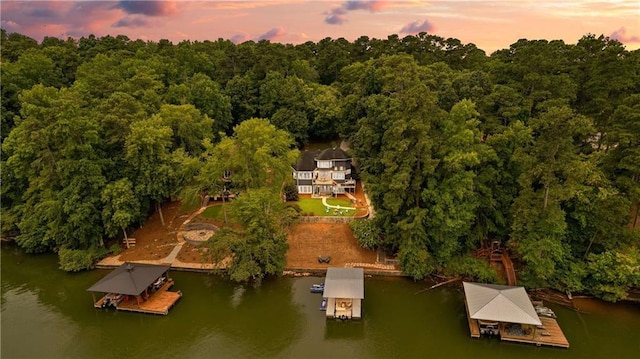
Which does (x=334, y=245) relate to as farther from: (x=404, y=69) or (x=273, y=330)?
(x=404, y=69)

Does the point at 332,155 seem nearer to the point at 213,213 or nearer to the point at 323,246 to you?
the point at 323,246

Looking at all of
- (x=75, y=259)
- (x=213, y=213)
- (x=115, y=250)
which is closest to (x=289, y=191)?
(x=213, y=213)

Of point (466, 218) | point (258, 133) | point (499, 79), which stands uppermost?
point (499, 79)

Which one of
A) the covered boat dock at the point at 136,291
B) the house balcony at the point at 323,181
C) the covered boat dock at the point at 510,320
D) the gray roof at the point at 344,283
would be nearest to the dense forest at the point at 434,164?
the covered boat dock at the point at 510,320

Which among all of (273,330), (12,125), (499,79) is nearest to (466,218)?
(499,79)

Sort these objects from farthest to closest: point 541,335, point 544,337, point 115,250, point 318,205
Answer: point 318,205
point 115,250
point 541,335
point 544,337

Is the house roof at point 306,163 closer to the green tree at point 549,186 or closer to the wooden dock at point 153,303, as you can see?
the wooden dock at point 153,303
